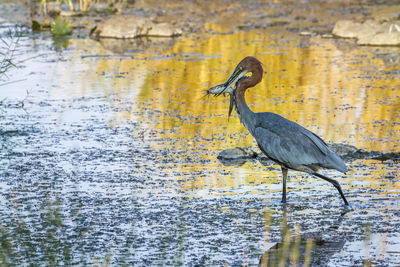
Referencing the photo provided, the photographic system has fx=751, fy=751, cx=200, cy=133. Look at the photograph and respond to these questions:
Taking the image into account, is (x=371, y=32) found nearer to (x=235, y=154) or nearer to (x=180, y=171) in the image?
(x=235, y=154)

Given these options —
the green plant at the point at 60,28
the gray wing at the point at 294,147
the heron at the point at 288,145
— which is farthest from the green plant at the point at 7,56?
the green plant at the point at 60,28

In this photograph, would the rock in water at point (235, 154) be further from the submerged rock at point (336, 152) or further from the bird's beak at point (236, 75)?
the bird's beak at point (236, 75)

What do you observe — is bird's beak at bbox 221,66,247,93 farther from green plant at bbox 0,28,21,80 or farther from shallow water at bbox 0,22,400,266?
green plant at bbox 0,28,21,80

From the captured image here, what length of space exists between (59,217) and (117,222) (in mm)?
542

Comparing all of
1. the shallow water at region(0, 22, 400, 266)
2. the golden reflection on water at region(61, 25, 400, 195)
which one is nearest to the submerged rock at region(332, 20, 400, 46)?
the golden reflection on water at region(61, 25, 400, 195)

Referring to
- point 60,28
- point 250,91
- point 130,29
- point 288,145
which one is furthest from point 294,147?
point 60,28

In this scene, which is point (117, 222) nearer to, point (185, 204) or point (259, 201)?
point (185, 204)

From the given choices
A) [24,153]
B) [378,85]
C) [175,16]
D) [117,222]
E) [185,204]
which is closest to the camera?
[117,222]

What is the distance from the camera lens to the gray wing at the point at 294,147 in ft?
22.1

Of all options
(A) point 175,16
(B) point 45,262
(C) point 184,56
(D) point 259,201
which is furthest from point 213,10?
(B) point 45,262

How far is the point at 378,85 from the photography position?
1226 cm

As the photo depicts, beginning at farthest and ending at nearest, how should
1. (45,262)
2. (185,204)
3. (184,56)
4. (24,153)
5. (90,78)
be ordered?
(184,56) < (90,78) < (24,153) < (185,204) < (45,262)

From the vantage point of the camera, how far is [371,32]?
17.4 metres

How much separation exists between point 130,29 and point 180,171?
1148 cm
